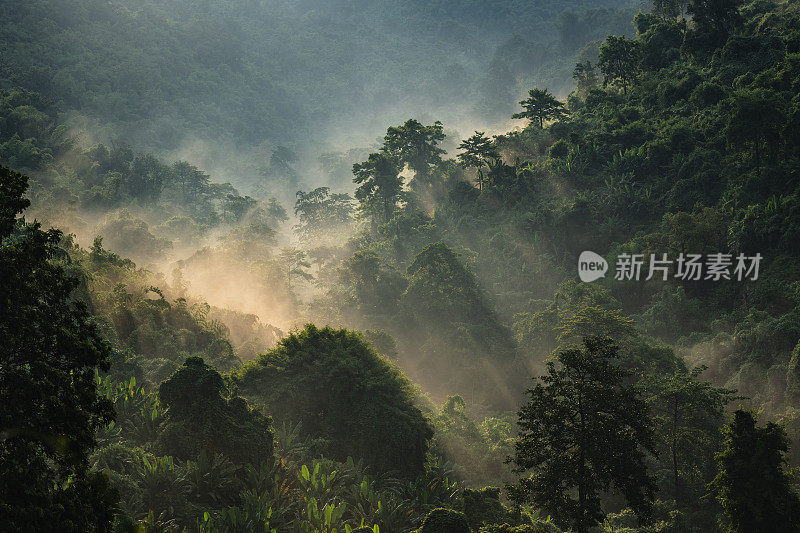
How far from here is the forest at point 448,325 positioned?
29.6 ft

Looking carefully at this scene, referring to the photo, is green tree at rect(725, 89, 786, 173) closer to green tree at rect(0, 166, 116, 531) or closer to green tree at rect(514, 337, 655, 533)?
green tree at rect(514, 337, 655, 533)

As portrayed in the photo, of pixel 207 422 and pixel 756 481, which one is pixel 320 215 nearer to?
pixel 207 422

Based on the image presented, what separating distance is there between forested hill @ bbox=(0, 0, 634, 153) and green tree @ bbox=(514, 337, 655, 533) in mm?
88311

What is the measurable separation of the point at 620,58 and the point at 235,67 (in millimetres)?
135962

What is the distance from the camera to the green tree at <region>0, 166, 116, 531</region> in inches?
207

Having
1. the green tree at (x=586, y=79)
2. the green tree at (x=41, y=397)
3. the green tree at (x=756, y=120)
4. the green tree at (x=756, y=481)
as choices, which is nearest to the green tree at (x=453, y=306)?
the green tree at (x=756, y=120)

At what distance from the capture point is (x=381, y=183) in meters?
50.3

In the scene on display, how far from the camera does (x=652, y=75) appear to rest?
144 ft

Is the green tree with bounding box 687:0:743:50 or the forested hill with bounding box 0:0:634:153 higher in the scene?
the forested hill with bounding box 0:0:634:153

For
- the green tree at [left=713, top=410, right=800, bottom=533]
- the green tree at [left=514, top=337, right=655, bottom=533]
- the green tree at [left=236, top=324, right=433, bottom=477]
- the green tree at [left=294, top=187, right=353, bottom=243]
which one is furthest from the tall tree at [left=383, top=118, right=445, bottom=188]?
the green tree at [left=514, top=337, right=655, bottom=533]

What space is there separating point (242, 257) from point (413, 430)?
1438 inches

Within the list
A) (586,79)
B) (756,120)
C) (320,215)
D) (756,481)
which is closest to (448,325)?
(756,120)

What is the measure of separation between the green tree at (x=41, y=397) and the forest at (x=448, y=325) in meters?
0.03

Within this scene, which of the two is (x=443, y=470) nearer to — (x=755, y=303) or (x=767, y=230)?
(x=755, y=303)
